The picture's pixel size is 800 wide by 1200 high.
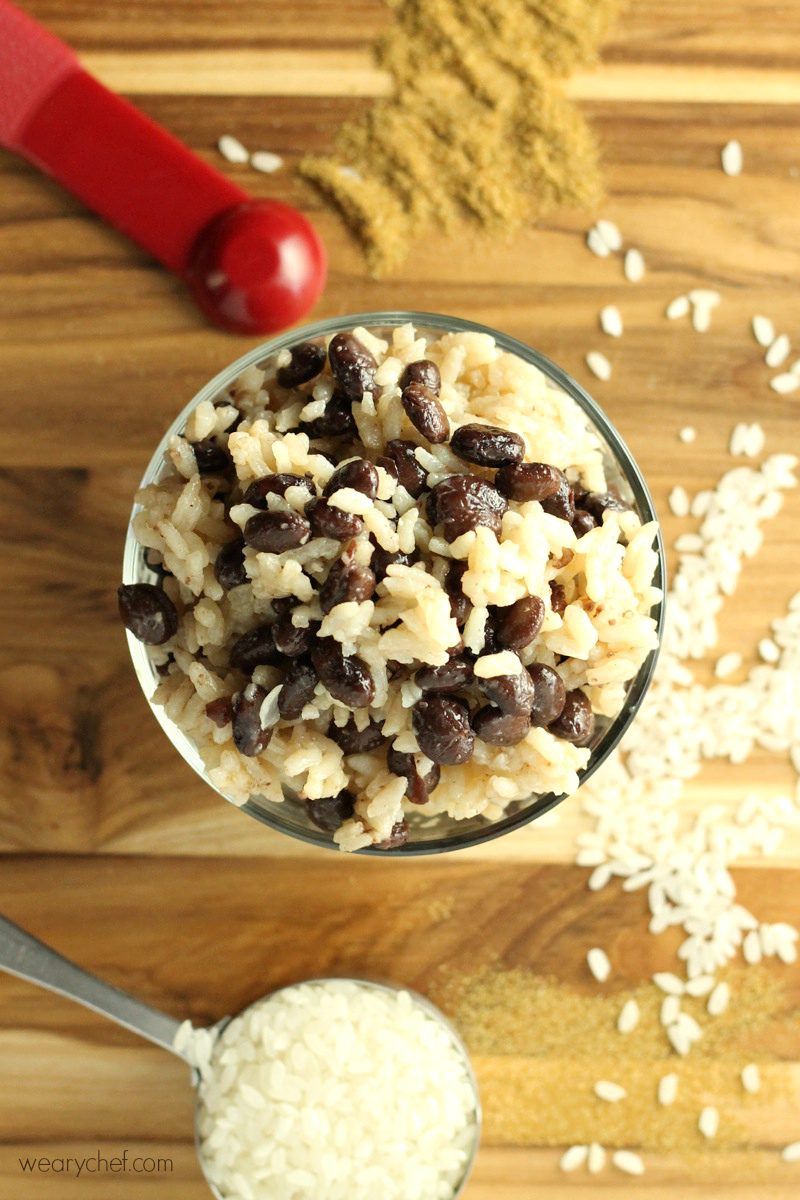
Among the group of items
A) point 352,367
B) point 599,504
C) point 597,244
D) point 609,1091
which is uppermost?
point 597,244

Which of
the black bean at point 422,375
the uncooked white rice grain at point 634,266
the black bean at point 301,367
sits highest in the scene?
the uncooked white rice grain at point 634,266

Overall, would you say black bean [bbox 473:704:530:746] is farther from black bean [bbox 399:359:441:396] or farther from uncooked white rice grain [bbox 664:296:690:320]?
uncooked white rice grain [bbox 664:296:690:320]

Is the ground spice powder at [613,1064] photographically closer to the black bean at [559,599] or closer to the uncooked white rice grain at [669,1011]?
the uncooked white rice grain at [669,1011]

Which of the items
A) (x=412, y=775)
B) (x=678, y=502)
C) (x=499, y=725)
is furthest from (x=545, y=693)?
(x=678, y=502)

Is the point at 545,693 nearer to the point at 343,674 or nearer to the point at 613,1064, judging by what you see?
the point at 343,674

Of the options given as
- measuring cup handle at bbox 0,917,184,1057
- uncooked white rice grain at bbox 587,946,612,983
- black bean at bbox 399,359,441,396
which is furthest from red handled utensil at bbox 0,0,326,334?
uncooked white rice grain at bbox 587,946,612,983

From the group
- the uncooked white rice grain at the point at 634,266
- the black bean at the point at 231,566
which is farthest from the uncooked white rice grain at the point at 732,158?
the black bean at the point at 231,566
